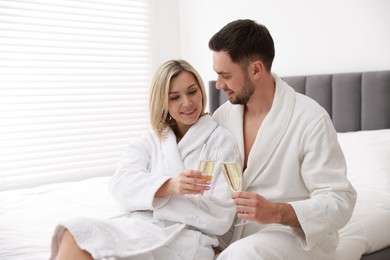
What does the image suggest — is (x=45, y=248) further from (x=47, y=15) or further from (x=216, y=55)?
(x=47, y=15)

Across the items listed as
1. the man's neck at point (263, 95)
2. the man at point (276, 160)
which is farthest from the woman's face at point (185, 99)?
the man's neck at point (263, 95)

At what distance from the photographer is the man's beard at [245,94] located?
194 cm

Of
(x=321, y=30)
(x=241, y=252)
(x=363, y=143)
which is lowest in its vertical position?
(x=241, y=252)

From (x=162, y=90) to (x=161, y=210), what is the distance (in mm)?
509

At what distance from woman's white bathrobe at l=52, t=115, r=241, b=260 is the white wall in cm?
147

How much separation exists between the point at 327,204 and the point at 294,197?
0.71 feet

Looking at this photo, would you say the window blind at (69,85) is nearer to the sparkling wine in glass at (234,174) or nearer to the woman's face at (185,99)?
the woman's face at (185,99)

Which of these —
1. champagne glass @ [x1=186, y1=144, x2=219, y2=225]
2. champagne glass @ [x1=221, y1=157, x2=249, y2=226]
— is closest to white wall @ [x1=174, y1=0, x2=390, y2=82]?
champagne glass @ [x1=186, y1=144, x2=219, y2=225]

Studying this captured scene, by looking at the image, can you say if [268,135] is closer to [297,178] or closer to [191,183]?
[297,178]

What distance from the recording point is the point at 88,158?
4109 mm

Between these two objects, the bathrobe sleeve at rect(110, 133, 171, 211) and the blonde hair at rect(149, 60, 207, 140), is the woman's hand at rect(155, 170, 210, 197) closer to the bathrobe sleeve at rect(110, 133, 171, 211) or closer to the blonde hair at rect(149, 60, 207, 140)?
the bathrobe sleeve at rect(110, 133, 171, 211)

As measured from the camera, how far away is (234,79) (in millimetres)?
1943

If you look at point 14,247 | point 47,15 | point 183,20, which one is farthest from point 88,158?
point 14,247

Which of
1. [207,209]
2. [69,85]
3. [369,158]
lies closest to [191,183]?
[207,209]
